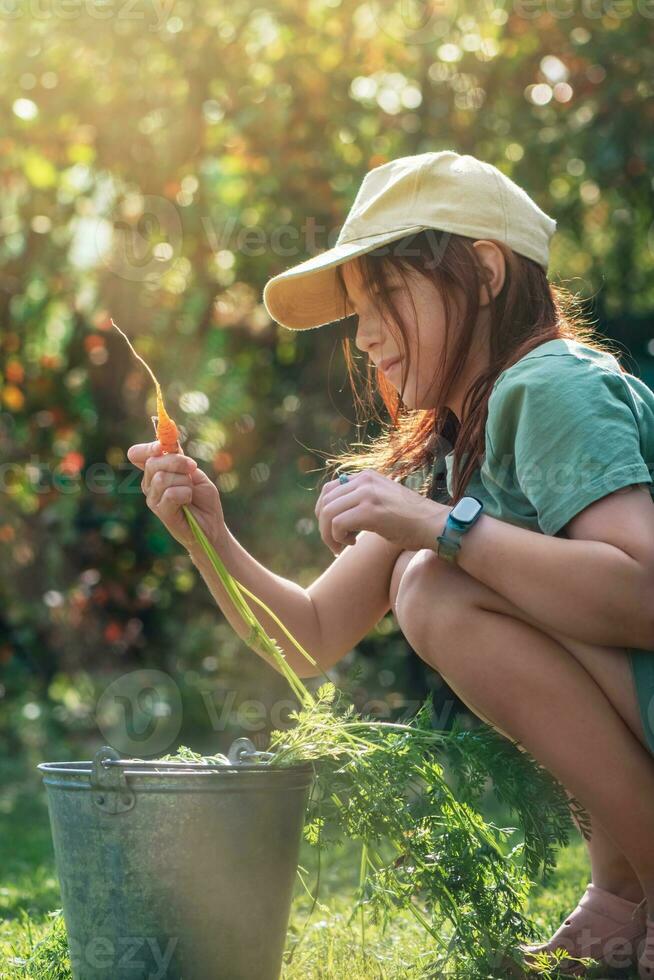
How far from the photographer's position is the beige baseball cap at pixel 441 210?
201 cm

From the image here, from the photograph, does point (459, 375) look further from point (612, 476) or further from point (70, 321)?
point (70, 321)

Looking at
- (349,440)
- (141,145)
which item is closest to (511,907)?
(349,440)

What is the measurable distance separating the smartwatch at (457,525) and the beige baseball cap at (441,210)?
497mm

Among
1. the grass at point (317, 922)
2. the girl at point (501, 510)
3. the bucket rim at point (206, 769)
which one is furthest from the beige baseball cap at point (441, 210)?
the grass at point (317, 922)

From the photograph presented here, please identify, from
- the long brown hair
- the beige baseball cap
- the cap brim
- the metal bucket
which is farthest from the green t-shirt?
the metal bucket

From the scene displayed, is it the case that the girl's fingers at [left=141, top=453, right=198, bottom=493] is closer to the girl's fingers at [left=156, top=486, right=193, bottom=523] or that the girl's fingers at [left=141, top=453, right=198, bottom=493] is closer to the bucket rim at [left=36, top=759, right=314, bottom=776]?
the girl's fingers at [left=156, top=486, right=193, bottom=523]

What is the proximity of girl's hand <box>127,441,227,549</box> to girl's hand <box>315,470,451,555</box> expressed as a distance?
279 mm

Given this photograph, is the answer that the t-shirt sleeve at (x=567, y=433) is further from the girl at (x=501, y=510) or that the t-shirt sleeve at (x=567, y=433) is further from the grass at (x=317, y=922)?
the grass at (x=317, y=922)

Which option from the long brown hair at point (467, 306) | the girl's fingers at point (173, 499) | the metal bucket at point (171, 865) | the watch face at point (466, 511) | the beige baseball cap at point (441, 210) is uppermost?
the beige baseball cap at point (441, 210)

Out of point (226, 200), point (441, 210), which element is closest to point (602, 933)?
point (441, 210)

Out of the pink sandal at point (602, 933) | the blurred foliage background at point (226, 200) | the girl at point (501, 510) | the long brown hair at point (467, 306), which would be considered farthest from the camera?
the blurred foliage background at point (226, 200)

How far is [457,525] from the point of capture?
174cm

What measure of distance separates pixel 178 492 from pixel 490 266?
2.15 ft

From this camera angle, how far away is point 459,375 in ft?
6.73
